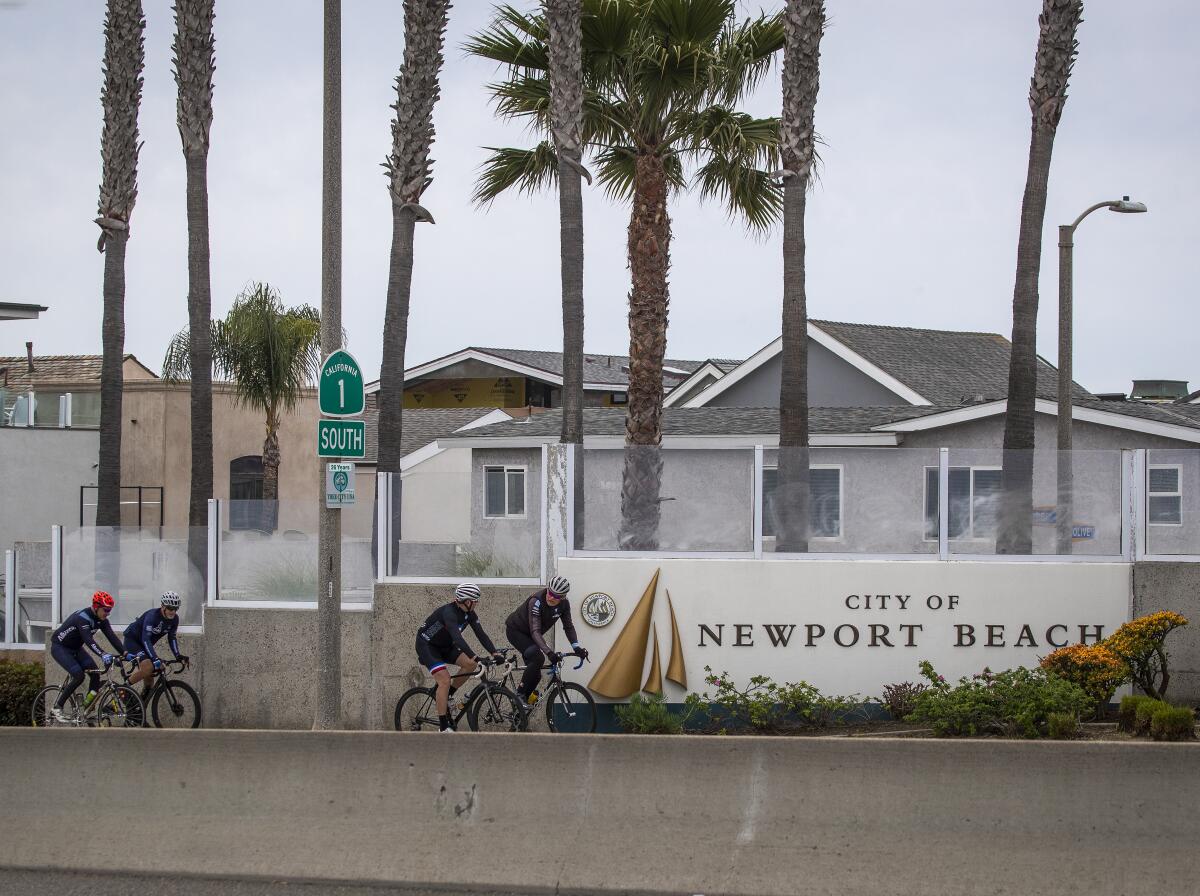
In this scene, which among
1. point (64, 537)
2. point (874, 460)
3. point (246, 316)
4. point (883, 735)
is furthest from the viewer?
point (246, 316)

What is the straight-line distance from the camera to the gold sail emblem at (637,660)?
14.3 meters

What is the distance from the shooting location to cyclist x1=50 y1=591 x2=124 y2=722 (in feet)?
50.7

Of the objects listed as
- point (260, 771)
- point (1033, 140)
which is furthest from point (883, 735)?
point (1033, 140)

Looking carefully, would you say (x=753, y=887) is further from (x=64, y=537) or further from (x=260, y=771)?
(x=64, y=537)

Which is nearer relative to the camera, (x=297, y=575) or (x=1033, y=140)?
(x=297, y=575)

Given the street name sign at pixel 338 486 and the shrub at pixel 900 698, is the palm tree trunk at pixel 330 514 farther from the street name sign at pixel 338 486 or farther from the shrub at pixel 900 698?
the shrub at pixel 900 698

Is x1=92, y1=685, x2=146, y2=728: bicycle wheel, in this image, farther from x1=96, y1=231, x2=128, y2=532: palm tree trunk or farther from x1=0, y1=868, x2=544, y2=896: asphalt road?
x1=96, y1=231, x2=128, y2=532: palm tree trunk

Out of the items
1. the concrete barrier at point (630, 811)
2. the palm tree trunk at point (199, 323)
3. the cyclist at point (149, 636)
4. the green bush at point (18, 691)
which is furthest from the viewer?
the palm tree trunk at point (199, 323)

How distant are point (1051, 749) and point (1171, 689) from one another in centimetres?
555

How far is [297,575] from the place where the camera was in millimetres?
15664

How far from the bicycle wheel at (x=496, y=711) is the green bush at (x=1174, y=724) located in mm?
5678

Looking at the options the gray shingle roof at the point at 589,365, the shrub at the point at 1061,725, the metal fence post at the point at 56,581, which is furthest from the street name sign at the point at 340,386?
the gray shingle roof at the point at 589,365

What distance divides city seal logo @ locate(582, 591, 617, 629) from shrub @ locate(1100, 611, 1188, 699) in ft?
15.4

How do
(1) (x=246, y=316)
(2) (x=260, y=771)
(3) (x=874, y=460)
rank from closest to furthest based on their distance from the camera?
1. (2) (x=260, y=771)
2. (3) (x=874, y=460)
3. (1) (x=246, y=316)
